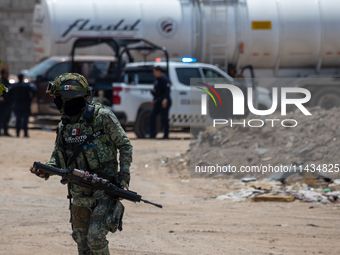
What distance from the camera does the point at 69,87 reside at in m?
4.02

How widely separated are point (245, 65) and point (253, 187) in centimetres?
860

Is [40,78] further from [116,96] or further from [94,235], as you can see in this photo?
[94,235]

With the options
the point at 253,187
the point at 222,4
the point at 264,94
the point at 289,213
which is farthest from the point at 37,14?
the point at 289,213

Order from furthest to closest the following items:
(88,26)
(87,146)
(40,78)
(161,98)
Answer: (40,78)
(88,26)
(161,98)
(87,146)

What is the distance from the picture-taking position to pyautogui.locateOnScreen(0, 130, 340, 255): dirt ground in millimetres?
5594

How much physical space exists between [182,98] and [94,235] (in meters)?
10.4

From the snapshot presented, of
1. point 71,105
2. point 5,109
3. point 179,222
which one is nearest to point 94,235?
point 71,105

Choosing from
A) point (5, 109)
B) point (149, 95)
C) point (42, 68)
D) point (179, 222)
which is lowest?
point (179, 222)

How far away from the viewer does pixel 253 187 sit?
8.54m

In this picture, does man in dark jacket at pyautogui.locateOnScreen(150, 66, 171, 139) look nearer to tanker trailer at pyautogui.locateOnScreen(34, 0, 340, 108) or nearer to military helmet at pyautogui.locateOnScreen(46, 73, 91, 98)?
tanker trailer at pyautogui.locateOnScreen(34, 0, 340, 108)

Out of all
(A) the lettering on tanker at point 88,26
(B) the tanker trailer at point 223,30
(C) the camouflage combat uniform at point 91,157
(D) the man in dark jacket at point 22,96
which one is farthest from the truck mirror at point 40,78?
(C) the camouflage combat uniform at point 91,157

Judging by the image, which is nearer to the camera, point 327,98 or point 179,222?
point 179,222

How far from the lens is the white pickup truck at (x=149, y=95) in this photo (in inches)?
547

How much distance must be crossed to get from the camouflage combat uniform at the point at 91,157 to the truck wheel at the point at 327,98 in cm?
1189
